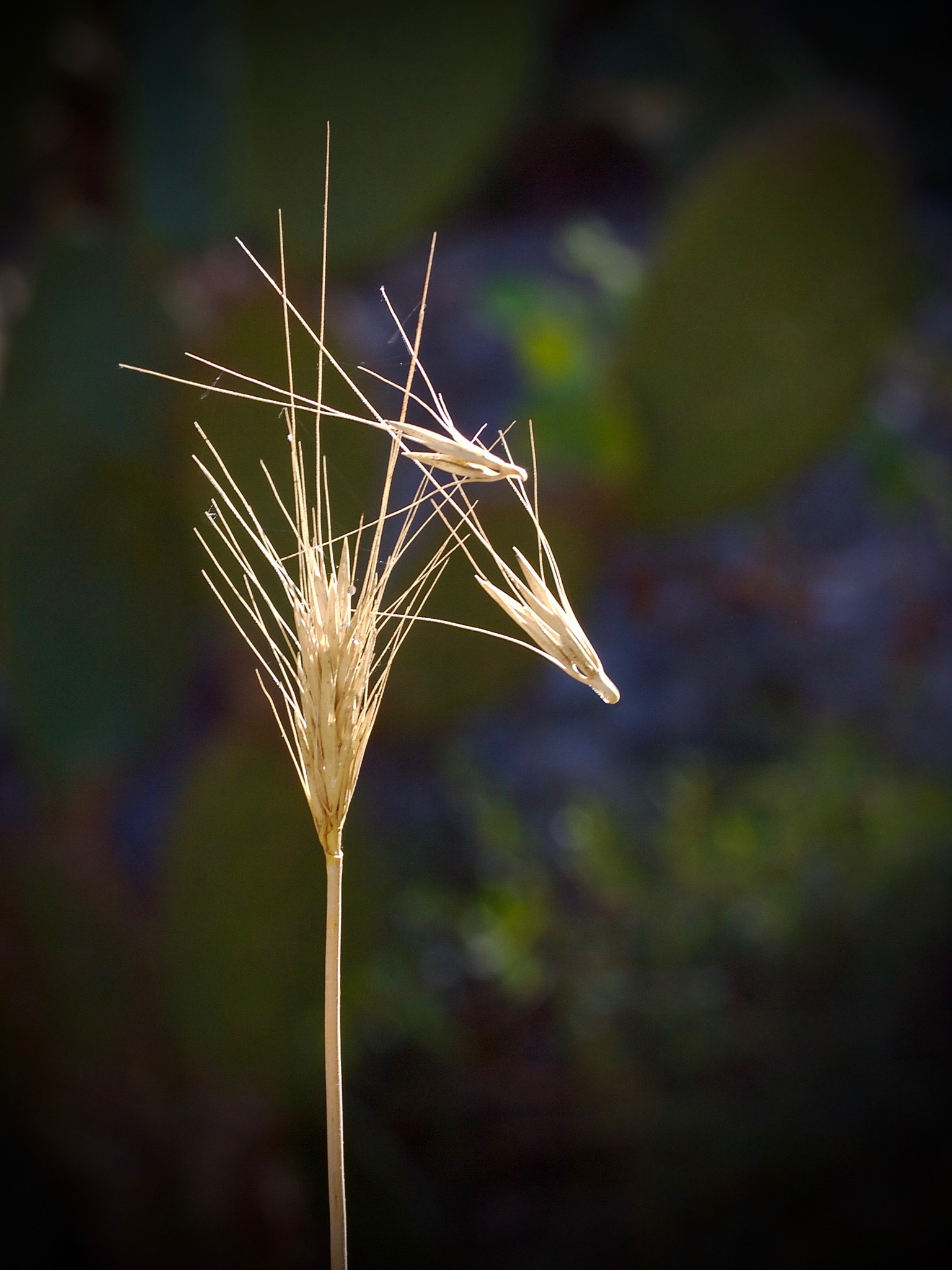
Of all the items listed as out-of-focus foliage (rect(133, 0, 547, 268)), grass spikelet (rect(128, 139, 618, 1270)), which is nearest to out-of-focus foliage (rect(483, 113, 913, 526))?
out-of-focus foliage (rect(133, 0, 547, 268))

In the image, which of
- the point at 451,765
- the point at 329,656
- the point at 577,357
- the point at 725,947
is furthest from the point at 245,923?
the point at 329,656

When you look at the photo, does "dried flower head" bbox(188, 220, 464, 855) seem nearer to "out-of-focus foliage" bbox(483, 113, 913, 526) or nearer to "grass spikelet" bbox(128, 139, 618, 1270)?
"grass spikelet" bbox(128, 139, 618, 1270)

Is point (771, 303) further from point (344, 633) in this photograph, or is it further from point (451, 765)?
point (344, 633)

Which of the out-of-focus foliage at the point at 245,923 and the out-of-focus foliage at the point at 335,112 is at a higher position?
the out-of-focus foliage at the point at 335,112

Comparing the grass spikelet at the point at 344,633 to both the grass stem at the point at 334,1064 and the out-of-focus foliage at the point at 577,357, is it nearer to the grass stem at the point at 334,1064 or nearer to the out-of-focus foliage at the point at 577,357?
the grass stem at the point at 334,1064

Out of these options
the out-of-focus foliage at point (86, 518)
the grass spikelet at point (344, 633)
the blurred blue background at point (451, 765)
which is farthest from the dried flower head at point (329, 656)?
the out-of-focus foliage at point (86, 518)

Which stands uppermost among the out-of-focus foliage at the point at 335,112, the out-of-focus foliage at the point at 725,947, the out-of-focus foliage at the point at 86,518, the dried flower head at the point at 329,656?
the out-of-focus foliage at the point at 335,112

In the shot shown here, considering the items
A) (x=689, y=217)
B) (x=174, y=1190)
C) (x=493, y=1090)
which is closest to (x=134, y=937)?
(x=174, y=1190)

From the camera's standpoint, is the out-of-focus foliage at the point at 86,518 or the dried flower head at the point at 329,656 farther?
the out-of-focus foliage at the point at 86,518

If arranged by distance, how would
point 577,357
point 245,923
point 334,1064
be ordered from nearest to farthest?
point 334,1064 → point 245,923 → point 577,357
